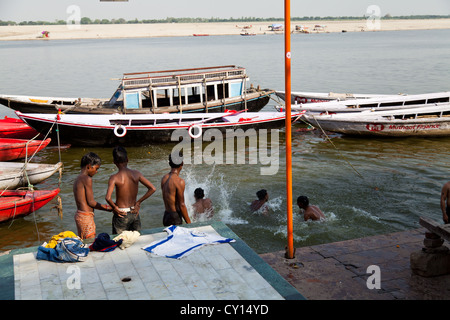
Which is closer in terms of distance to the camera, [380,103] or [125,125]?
[125,125]

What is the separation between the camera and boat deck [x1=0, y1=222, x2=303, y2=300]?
5.13 m

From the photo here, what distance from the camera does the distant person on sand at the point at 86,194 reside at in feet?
23.9

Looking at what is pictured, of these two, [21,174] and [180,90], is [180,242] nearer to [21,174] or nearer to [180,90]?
[21,174]

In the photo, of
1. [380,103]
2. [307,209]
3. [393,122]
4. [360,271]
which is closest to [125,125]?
[307,209]

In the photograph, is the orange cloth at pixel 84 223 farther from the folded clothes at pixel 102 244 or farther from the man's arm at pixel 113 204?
the folded clothes at pixel 102 244

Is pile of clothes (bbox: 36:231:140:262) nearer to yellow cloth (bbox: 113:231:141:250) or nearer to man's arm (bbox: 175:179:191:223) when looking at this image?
yellow cloth (bbox: 113:231:141:250)

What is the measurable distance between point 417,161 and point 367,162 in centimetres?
170

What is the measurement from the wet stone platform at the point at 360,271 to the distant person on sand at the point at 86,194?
280 centimetres

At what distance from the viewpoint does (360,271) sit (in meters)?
7.16

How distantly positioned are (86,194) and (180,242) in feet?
6.20

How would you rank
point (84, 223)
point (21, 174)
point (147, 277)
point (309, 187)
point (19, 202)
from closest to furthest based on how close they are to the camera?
point (147, 277), point (84, 223), point (19, 202), point (21, 174), point (309, 187)

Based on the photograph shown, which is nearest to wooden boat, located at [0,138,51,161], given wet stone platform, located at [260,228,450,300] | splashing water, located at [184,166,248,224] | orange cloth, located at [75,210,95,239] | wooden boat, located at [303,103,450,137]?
splashing water, located at [184,166,248,224]
